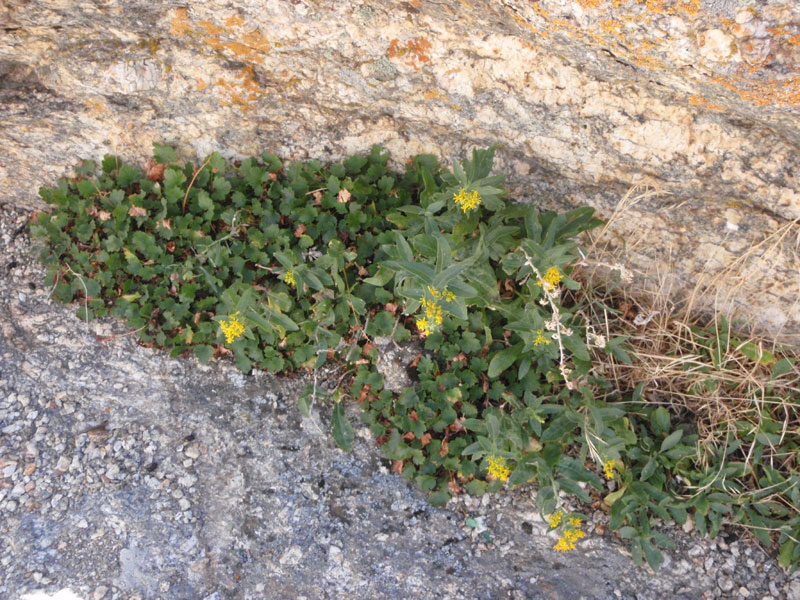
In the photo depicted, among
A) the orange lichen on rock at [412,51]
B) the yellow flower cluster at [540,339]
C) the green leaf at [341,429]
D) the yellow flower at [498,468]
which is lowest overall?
the green leaf at [341,429]

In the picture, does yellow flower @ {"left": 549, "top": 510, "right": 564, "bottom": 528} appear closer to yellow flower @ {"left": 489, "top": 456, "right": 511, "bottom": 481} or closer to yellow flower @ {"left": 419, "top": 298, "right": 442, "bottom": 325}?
yellow flower @ {"left": 489, "top": 456, "right": 511, "bottom": 481}

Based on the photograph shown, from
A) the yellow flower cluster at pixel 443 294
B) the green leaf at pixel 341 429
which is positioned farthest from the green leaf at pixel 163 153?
the yellow flower cluster at pixel 443 294

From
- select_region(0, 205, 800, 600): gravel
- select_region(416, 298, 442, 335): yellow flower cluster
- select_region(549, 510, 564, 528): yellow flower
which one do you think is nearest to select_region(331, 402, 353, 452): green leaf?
select_region(0, 205, 800, 600): gravel

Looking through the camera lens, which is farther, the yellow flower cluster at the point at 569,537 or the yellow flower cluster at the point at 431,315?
the yellow flower cluster at the point at 569,537

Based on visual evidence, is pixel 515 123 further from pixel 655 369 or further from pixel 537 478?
pixel 537 478

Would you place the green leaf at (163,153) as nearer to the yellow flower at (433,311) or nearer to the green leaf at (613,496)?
the yellow flower at (433,311)

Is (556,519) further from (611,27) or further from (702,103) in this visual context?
(611,27)

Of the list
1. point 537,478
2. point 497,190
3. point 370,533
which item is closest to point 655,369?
point 537,478
